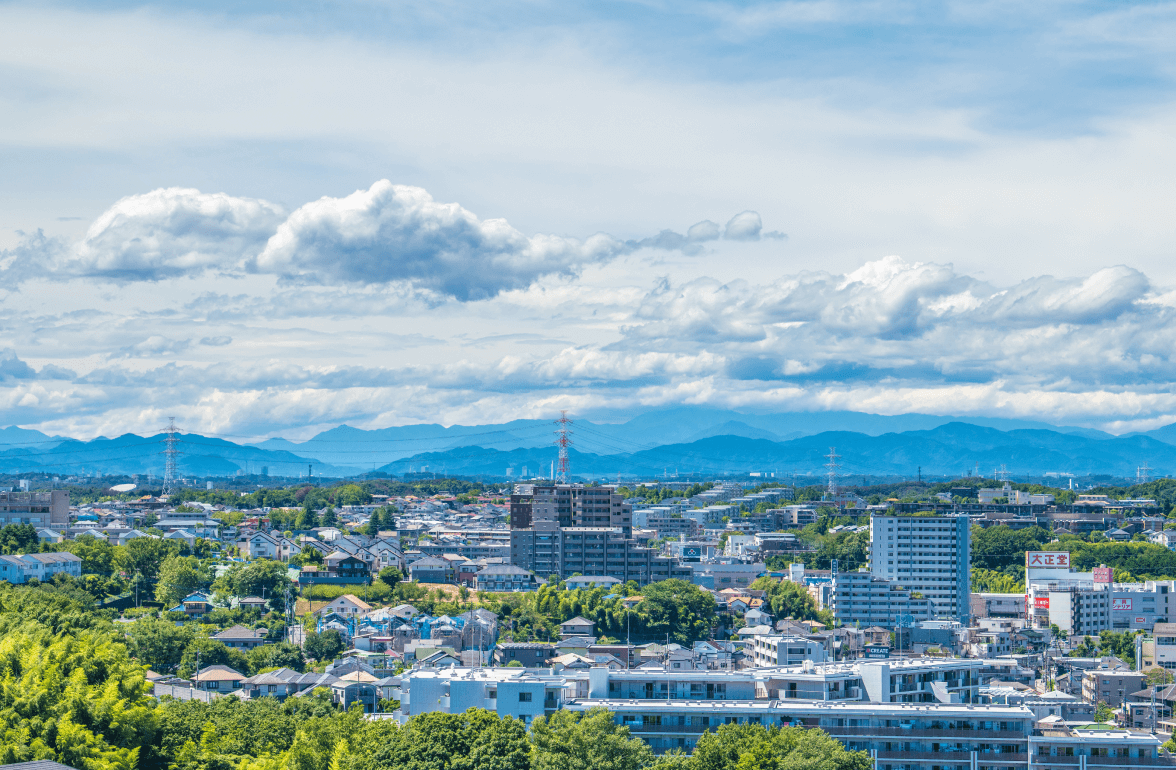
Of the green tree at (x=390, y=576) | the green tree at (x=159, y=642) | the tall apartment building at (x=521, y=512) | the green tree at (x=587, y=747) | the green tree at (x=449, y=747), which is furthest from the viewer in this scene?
the tall apartment building at (x=521, y=512)

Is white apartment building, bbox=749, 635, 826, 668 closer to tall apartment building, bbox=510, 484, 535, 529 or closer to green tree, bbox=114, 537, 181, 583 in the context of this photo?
tall apartment building, bbox=510, 484, 535, 529

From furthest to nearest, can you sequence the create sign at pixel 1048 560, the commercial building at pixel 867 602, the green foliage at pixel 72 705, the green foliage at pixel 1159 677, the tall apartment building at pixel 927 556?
the create sign at pixel 1048 560 < the tall apartment building at pixel 927 556 < the commercial building at pixel 867 602 < the green foliage at pixel 1159 677 < the green foliage at pixel 72 705

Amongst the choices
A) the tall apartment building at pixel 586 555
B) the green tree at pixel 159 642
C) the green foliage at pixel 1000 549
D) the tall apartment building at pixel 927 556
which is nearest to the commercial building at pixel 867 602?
the tall apartment building at pixel 927 556

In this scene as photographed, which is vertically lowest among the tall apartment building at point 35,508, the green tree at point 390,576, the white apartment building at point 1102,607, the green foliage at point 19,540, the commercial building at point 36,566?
the white apartment building at point 1102,607

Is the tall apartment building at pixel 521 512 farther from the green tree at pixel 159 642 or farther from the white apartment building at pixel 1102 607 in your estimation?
the green tree at pixel 159 642

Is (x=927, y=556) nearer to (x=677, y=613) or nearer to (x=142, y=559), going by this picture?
(x=677, y=613)
